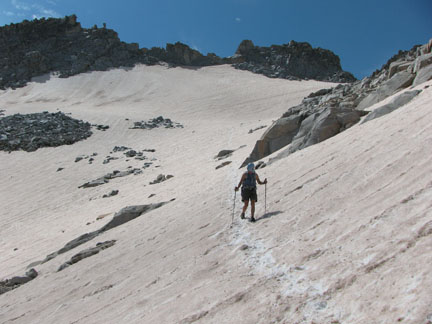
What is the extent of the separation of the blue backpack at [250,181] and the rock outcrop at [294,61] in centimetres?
6164

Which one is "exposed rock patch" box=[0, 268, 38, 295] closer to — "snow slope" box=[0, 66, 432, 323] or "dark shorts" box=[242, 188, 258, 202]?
"snow slope" box=[0, 66, 432, 323]

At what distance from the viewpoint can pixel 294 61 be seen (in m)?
73.2

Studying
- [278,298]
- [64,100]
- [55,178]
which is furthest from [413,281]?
[64,100]

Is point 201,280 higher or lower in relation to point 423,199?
lower

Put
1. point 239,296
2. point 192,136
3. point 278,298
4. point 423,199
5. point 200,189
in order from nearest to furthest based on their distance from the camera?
point 278,298, point 239,296, point 423,199, point 200,189, point 192,136

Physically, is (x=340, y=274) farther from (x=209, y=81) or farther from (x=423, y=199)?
(x=209, y=81)

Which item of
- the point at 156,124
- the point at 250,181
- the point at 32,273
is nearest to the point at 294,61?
the point at 156,124

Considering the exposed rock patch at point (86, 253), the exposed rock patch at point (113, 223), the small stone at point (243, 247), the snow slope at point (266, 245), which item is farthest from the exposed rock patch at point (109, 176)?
the small stone at point (243, 247)

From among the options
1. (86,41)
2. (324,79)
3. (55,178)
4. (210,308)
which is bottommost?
(210,308)

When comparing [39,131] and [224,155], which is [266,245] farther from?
[39,131]

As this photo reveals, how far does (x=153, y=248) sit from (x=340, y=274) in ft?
13.9

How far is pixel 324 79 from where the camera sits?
72000 mm

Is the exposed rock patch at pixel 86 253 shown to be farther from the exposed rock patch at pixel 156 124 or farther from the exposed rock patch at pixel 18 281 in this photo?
the exposed rock patch at pixel 156 124

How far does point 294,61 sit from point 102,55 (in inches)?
1496
